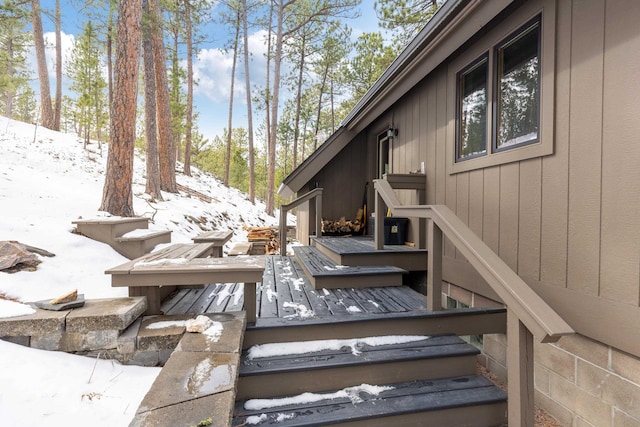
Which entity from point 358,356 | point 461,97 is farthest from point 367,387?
point 461,97

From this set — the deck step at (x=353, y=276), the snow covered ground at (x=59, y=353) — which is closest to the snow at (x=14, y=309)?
the snow covered ground at (x=59, y=353)

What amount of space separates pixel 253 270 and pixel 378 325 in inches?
41.8

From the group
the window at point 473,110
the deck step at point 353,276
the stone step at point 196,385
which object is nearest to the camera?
the stone step at point 196,385

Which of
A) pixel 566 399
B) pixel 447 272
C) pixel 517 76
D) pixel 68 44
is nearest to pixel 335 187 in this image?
pixel 447 272

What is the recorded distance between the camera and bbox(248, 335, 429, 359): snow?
2.10 m

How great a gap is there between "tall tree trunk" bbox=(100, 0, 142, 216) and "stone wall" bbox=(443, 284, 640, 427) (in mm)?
5934

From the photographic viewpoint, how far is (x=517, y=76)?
2.54m

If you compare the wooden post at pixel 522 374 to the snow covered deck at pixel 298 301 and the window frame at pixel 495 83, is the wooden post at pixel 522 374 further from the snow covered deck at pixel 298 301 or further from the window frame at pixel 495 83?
the window frame at pixel 495 83

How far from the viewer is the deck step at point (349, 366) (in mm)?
1916

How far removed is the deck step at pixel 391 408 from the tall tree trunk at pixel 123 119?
15.1 ft

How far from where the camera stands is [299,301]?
2.77 m

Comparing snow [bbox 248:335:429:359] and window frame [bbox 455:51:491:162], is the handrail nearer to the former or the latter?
snow [bbox 248:335:429:359]

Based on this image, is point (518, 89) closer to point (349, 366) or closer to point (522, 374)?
point (522, 374)

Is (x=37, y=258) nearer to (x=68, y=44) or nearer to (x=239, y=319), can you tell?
(x=239, y=319)
